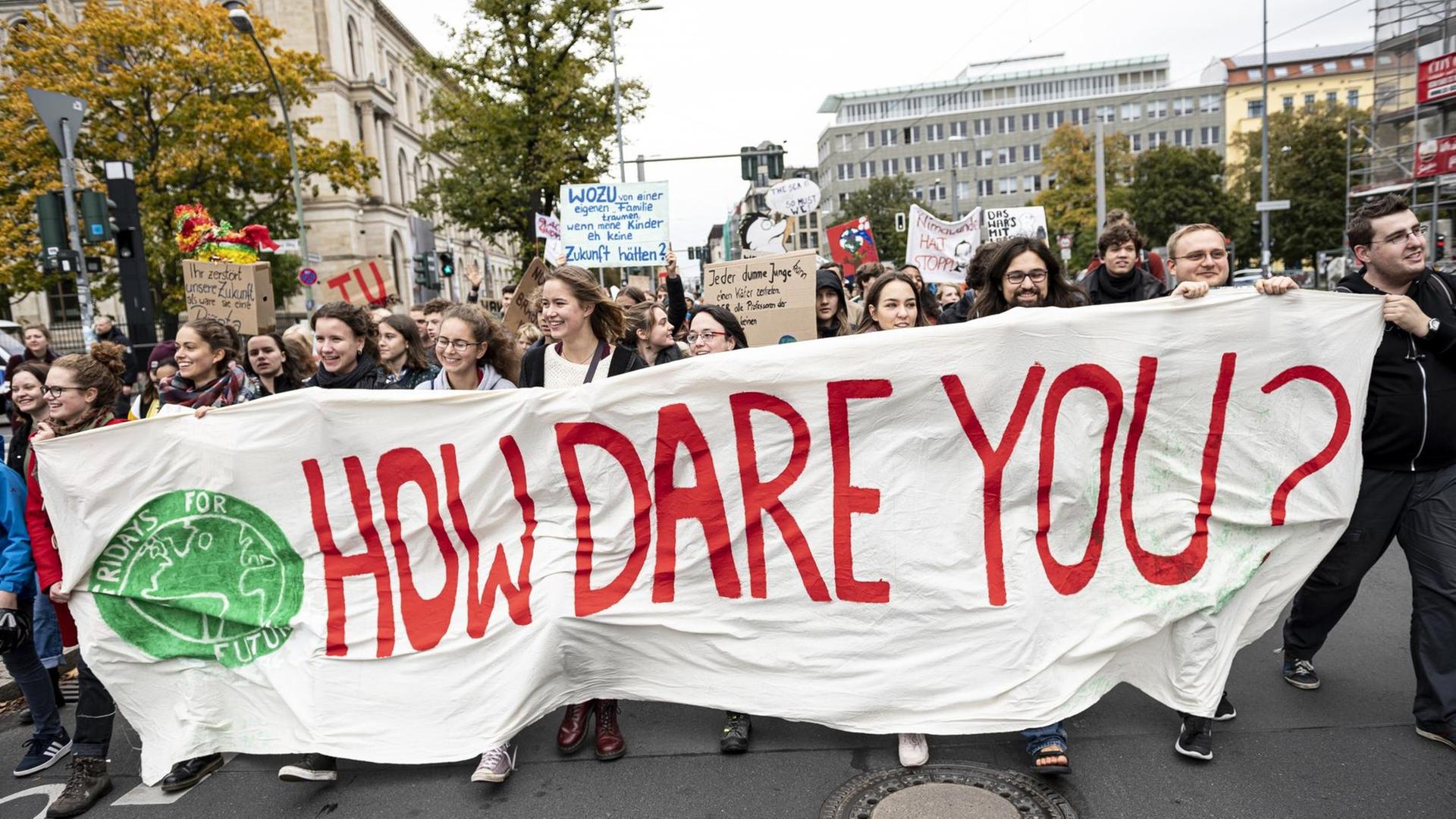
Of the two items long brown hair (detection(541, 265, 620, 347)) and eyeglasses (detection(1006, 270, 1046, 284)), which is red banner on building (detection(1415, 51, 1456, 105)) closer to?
eyeglasses (detection(1006, 270, 1046, 284))

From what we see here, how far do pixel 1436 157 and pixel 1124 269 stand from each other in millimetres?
30109

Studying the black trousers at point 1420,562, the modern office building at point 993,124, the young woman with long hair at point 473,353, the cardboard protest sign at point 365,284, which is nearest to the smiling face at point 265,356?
the young woman with long hair at point 473,353

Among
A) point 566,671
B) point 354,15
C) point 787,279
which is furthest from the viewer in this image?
point 354,15

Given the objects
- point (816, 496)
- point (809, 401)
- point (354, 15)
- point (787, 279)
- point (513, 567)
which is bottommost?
point (513, 567)

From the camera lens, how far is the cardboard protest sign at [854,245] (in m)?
14.6

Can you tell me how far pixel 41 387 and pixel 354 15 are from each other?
53.5 m

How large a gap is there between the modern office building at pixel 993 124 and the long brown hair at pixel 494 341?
3549 inches

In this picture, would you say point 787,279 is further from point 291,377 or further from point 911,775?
point 911,775

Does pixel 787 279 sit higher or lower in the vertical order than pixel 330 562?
higher

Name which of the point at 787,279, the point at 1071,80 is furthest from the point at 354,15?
the point at 1071,80

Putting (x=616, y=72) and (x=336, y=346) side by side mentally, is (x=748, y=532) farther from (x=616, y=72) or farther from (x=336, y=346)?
(x=616, y=72)

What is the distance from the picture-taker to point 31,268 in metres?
26.1

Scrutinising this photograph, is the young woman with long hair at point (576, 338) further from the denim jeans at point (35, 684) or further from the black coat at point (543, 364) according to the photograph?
the denim jeans at point (35, 684)

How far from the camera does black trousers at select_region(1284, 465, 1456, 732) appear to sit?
11.1 ft
